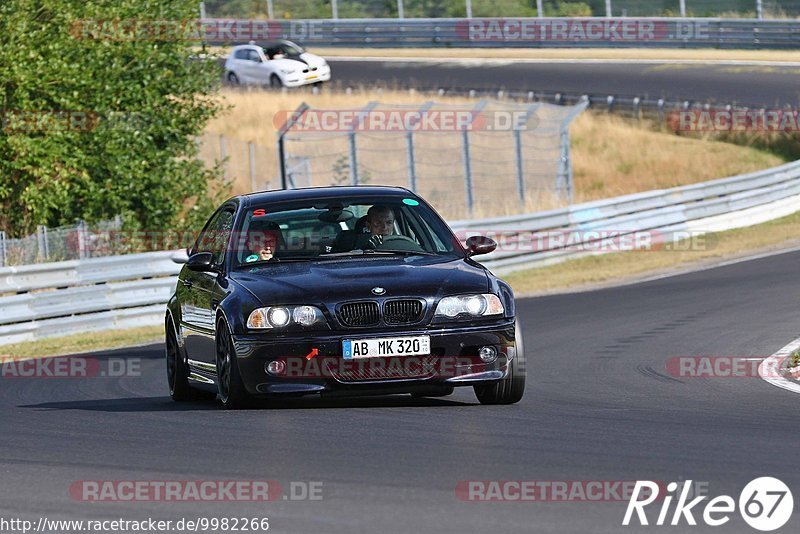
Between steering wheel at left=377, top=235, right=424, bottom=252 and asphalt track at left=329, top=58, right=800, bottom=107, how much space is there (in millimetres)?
30438

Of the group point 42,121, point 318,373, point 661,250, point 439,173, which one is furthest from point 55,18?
point 318,373

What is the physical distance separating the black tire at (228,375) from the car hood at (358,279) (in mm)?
353

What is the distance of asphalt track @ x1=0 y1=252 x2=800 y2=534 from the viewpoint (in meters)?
6.33

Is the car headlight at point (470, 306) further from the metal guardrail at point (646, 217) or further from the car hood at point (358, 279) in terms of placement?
the metal guardrail at point (646, 217)

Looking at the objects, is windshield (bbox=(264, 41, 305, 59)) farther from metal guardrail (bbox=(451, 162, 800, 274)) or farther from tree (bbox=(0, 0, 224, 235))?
metal guardrail (bbox=(451, 162, 800, 274))

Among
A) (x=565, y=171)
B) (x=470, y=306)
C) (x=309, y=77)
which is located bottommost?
(x=565, y=171)

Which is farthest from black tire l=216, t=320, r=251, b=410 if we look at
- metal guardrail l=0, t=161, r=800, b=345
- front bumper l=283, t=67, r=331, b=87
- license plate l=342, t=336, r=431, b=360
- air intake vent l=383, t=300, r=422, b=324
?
front bumper l=283, t=67, r=331, b=87

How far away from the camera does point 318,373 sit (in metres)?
9.38

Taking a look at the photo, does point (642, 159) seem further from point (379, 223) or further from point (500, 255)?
point (379, 223)

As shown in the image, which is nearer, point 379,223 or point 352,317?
point 352,317

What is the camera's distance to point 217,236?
11281 mm

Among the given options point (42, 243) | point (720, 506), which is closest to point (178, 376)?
point (720, 506)

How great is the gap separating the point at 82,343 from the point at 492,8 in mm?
39412

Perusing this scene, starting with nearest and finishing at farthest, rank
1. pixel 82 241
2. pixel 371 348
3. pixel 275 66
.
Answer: pixel 371 348 → pixel 82 241 → pixel 275 66
